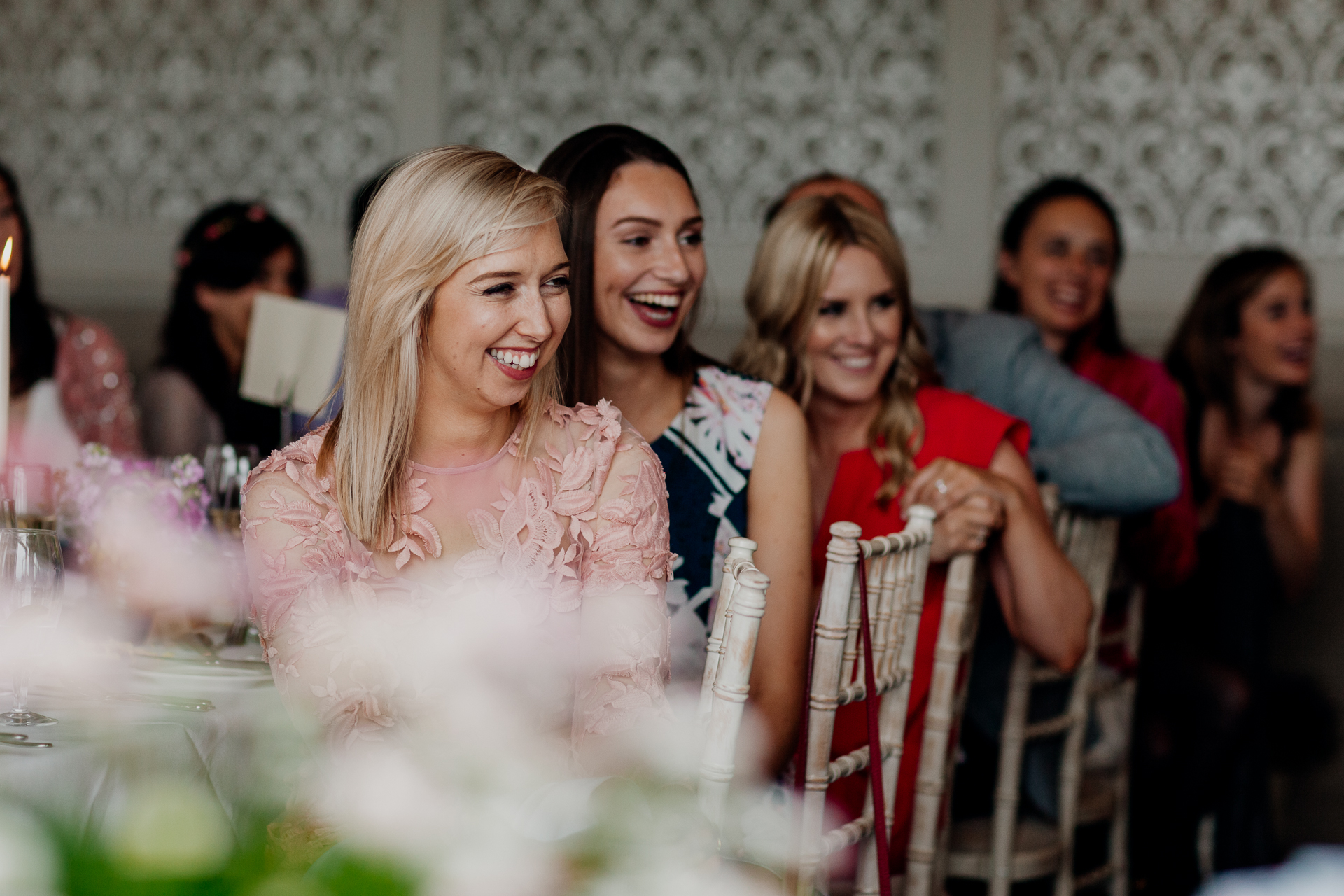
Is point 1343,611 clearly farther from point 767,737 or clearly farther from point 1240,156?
point 767,737

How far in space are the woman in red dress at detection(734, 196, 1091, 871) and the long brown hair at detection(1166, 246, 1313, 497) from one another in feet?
4.35

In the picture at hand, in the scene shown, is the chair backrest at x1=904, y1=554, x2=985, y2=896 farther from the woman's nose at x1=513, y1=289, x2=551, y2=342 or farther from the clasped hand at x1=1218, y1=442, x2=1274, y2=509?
the clasped hand at x1=1218, y1=442, x2=1274, y2=509

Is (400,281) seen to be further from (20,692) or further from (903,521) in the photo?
(903,521)

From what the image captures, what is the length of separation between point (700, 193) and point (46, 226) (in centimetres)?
214

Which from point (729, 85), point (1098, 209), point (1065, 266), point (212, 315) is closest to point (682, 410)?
point (1065, 266)

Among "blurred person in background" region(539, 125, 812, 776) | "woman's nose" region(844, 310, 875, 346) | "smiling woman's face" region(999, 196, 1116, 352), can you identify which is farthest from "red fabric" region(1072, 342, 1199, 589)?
"blurred person in background" region(539, 125, 812, 776)

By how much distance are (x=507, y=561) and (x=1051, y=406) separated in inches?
61.3

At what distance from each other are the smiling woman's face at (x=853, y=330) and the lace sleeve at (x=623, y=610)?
2.44 feet

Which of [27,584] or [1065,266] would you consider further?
[1065,266]

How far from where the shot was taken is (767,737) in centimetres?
186

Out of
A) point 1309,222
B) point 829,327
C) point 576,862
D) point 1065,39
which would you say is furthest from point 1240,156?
point 576,862

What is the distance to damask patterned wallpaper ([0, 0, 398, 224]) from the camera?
14.1 ft

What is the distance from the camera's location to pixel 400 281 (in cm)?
141

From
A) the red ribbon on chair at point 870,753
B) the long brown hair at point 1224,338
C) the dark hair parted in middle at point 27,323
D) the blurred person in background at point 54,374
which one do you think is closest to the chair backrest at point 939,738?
the red ribbon on chair at point 870,753
